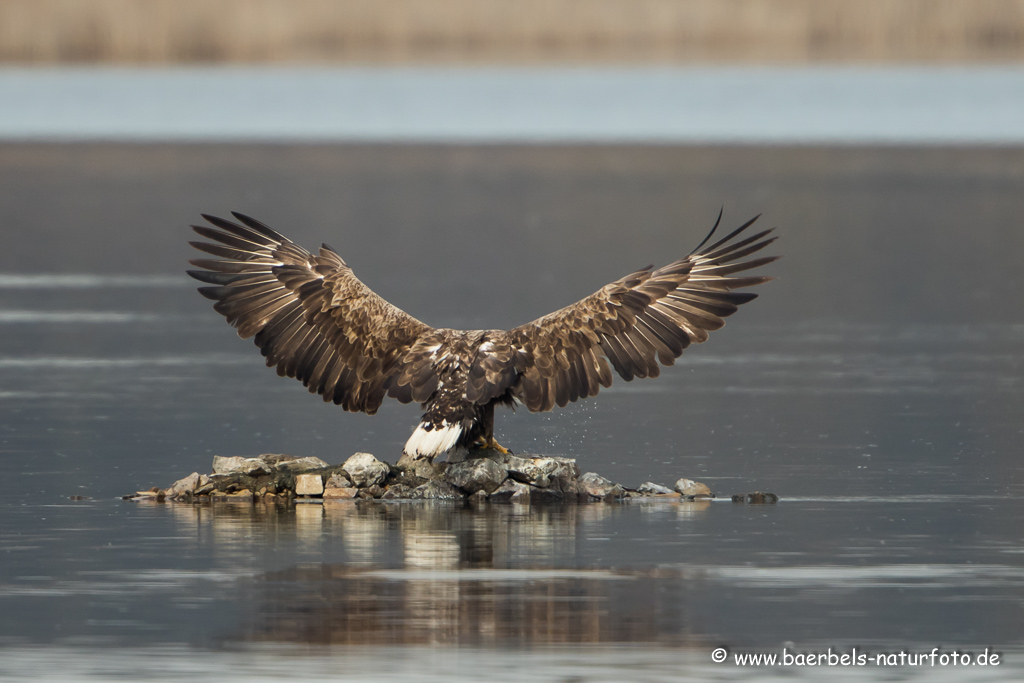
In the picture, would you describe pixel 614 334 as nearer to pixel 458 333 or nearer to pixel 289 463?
pixel 458 333

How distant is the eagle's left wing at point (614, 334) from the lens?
Answer: 10.2 meters

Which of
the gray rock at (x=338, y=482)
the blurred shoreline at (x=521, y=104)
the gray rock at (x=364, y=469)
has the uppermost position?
the blurred shoreline at (x=521, y=104)

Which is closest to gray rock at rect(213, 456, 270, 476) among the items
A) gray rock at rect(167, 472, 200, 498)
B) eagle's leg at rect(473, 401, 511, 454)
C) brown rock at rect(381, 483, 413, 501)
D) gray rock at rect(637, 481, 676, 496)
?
gray rock at rect(167, 472, 200, 498)

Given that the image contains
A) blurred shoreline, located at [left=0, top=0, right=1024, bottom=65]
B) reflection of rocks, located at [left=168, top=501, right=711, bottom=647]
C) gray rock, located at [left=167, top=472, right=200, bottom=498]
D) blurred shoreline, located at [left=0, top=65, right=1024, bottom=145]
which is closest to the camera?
reflection of rocks, located at [left=168, top=501, right=711, bottom=647]

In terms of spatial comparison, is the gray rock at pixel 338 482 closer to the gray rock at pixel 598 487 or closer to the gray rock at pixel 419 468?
the gray rock at pixel 419 468

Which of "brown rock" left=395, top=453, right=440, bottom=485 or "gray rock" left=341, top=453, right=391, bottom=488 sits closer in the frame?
"gray rock" left=341, top=453, right=391, bottom=488

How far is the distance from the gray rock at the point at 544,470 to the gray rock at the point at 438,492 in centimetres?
26

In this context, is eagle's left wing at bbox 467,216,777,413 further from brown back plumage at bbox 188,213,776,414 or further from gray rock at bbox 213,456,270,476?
gray rock at bbox 213,456,270,476

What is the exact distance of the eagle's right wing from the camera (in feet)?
34.5

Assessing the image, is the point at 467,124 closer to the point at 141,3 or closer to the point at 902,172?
the point at 141,3

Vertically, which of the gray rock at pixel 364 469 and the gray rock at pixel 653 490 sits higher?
the gray rock at pixel 364 469

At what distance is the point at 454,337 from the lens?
407 inches

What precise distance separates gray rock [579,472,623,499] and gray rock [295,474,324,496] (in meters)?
1.26

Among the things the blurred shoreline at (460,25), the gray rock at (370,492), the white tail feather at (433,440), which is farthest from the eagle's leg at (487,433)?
the blurred shoreline at (460,25)
